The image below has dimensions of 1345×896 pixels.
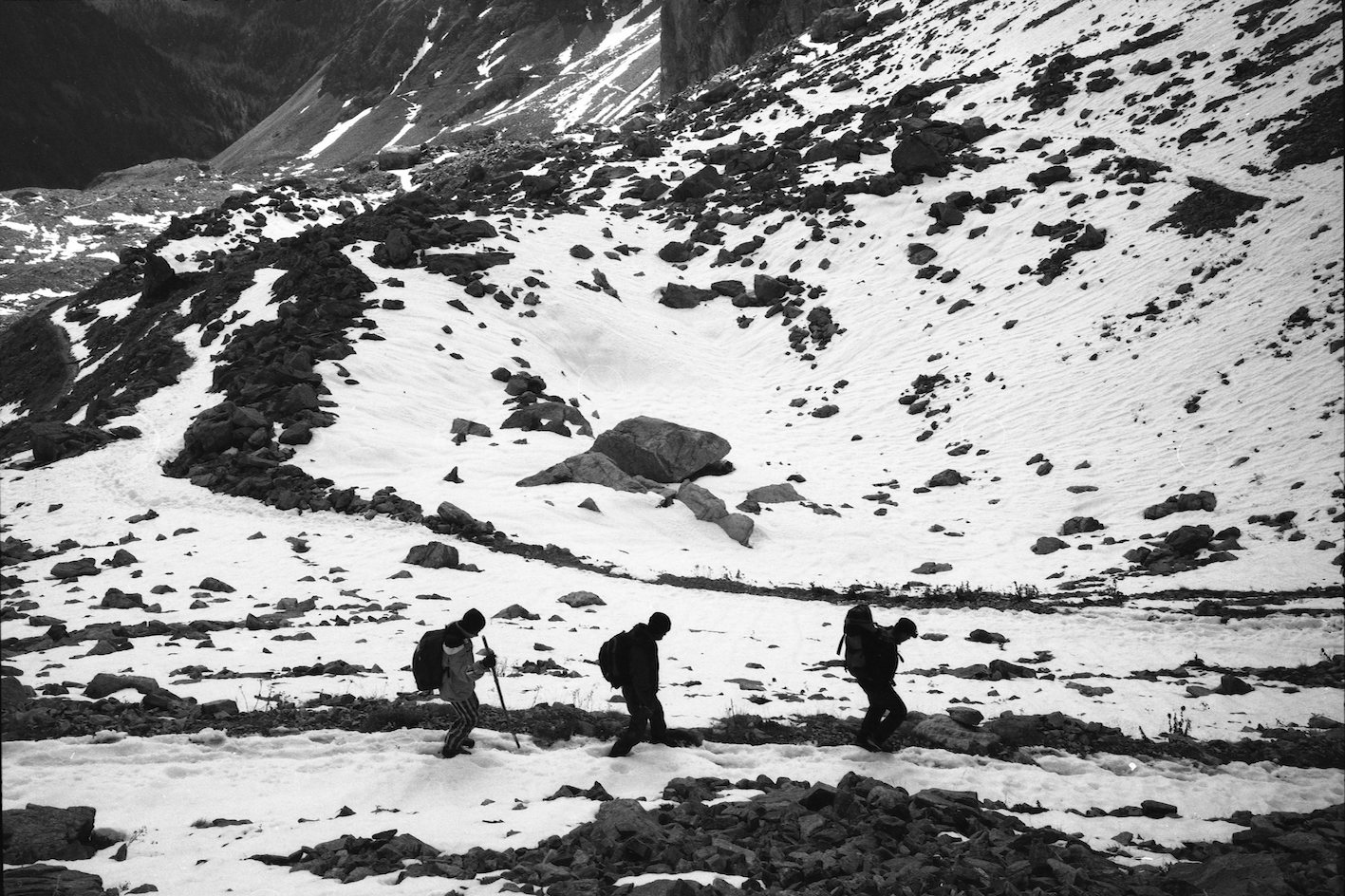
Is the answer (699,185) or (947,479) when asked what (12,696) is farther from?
(699,185)

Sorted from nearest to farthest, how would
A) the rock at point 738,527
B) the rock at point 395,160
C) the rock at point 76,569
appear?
1. the rock at point 76,569
2. the rock at point 738,527
3. the rock at point 395,160

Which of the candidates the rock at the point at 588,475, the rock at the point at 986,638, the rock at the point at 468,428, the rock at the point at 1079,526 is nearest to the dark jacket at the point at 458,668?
the rock at the point at 986,638

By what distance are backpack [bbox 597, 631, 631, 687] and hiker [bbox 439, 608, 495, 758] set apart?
1.17m

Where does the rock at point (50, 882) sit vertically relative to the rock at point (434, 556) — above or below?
below

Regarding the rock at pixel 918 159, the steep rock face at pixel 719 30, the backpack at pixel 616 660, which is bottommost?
the backpack at pixel 616 660

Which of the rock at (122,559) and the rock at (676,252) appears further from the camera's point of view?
the rock at (676,252)

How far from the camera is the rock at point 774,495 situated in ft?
74.3

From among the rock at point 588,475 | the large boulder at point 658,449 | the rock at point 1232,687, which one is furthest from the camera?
the large boulder at point 658,449

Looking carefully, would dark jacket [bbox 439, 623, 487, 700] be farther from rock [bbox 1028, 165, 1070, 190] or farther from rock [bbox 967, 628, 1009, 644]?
rock [bbox 1028, 165, 1070, 190]

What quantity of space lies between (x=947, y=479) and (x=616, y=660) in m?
17.2

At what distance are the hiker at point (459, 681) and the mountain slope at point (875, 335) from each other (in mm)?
9658

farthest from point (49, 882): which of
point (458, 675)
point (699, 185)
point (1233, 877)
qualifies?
point (699, 185)

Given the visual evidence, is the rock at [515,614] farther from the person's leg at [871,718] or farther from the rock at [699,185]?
the rock at [699,185]

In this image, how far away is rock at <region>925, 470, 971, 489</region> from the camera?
928 inches
